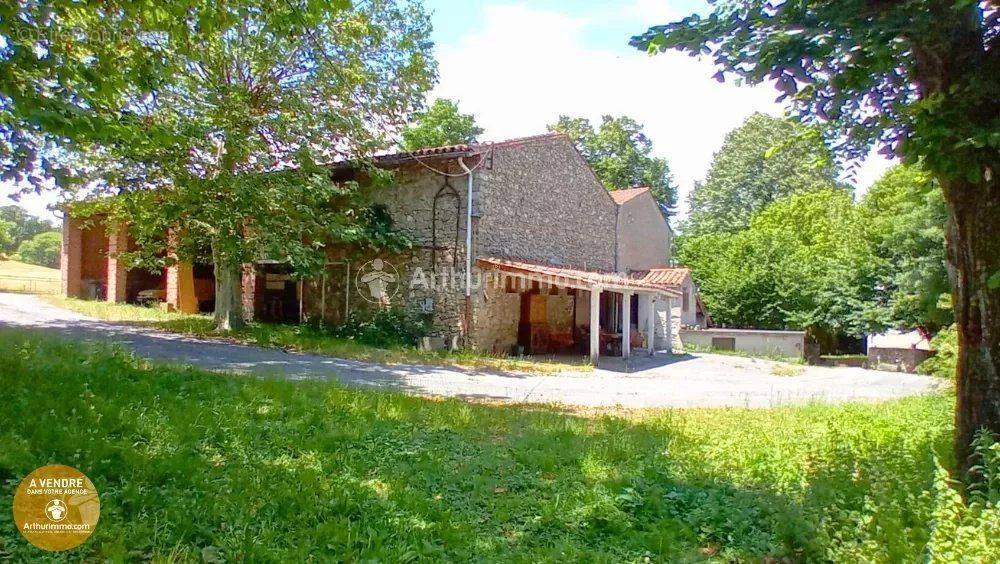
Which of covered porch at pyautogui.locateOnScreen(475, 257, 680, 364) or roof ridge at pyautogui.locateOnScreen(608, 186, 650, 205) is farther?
roof ridge at pyautogui.locateOnScreen(608, 186, 650, 205)

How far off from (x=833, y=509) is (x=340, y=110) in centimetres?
1337

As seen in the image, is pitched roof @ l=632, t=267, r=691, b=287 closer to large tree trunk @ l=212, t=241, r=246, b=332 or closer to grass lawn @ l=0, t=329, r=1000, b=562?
large tree trunk @ l=212, t=241, r=246, b=332

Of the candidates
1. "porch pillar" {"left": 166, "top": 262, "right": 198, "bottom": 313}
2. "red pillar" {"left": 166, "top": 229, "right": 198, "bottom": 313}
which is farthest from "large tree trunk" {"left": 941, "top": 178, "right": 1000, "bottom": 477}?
"porch pillar" {"left": 166, "top": 262, "right": 198, "bottom": 313}

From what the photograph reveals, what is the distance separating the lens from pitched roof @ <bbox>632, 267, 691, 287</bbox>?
23328mm

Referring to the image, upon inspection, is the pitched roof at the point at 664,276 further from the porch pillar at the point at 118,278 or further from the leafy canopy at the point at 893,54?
the porch pillar at the point at 118,278

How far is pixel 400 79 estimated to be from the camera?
50.4 ft

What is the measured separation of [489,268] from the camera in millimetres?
15367

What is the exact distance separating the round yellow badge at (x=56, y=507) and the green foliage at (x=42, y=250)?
256 feet

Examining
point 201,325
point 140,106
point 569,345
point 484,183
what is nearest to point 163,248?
point 201,325

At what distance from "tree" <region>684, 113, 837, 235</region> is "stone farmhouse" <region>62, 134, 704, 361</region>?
2537 cm

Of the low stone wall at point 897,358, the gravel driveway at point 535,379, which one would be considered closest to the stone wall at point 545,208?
the gravel driveway at point 535,379

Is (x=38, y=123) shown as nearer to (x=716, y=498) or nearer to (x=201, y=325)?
(x=716, y=498)

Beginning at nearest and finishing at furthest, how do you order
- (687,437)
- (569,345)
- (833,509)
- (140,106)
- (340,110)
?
(833,509)
(687,437)
(140,106)
(340,110)
(569,345)

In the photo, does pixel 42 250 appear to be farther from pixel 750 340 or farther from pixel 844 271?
pixel 844 271
